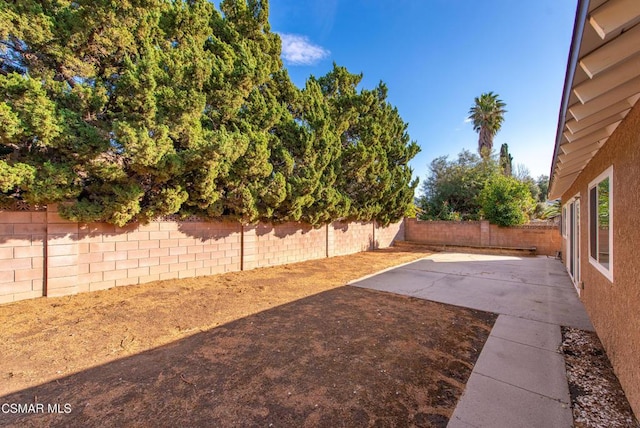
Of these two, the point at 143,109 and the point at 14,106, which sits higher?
the point at 143,109

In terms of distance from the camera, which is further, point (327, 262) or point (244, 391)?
point (327, 262)

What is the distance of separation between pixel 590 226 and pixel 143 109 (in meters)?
8.22

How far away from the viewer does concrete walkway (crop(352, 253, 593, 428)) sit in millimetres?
2342

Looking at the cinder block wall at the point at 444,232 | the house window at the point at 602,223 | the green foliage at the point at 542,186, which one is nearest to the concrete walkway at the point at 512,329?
the house window at the point at 602,223

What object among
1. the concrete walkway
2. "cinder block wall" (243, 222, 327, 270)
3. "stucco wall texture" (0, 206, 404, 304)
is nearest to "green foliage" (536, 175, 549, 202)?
the concrete walkway

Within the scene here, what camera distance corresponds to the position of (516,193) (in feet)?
43.7

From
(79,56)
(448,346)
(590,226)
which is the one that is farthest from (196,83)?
(590,226)

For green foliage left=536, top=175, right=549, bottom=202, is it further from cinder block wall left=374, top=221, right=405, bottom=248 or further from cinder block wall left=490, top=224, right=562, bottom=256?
cinder block wall left=374, top=221, right=405, bottom=248

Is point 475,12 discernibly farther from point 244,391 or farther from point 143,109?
point 244,391

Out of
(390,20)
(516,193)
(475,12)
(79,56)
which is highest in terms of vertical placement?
(390,20)

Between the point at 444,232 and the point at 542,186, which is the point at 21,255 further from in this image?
the point at 542,186

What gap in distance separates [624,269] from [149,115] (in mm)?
7210

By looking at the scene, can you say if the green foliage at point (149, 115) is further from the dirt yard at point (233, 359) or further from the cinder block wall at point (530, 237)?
the cinder block wall at point (530, 237)

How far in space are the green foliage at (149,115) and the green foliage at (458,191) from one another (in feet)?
41.6
